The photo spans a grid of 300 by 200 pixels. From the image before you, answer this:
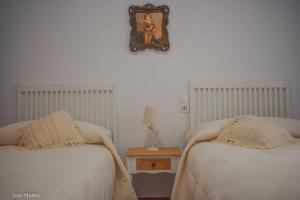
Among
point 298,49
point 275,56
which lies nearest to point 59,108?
point 275,56

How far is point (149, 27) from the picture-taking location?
260cm

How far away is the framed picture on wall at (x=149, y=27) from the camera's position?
2590 millimetres

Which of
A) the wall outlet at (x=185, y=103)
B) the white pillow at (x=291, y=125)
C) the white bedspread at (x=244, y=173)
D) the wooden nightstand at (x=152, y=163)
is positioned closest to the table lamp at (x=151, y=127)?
the wooden nightstand at (x=152, y=163)

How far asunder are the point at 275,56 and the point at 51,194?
2427 millimetres

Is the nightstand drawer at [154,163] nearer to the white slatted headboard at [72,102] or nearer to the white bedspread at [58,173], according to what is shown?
the white bedspread at [58,173]

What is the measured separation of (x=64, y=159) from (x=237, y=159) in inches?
38.4

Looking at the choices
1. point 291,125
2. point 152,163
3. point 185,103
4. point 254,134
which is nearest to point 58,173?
point 152,163

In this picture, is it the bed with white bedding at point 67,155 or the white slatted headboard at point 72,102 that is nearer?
Answer: the bed with white bedding at point 67,155

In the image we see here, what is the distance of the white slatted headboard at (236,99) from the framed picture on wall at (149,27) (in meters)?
0.52

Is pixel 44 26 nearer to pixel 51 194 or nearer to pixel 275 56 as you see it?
pixel 51 194

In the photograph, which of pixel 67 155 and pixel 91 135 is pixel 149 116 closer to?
pixel 91 135

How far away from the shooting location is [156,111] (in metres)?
2.62

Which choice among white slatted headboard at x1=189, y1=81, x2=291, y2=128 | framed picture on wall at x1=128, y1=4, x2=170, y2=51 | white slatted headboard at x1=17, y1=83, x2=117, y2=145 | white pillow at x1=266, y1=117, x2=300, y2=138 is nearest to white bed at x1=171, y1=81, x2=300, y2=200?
white slatted headboard at x1=189, y1=81, x2=291, y2=128

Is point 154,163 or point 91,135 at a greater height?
point 91,135
